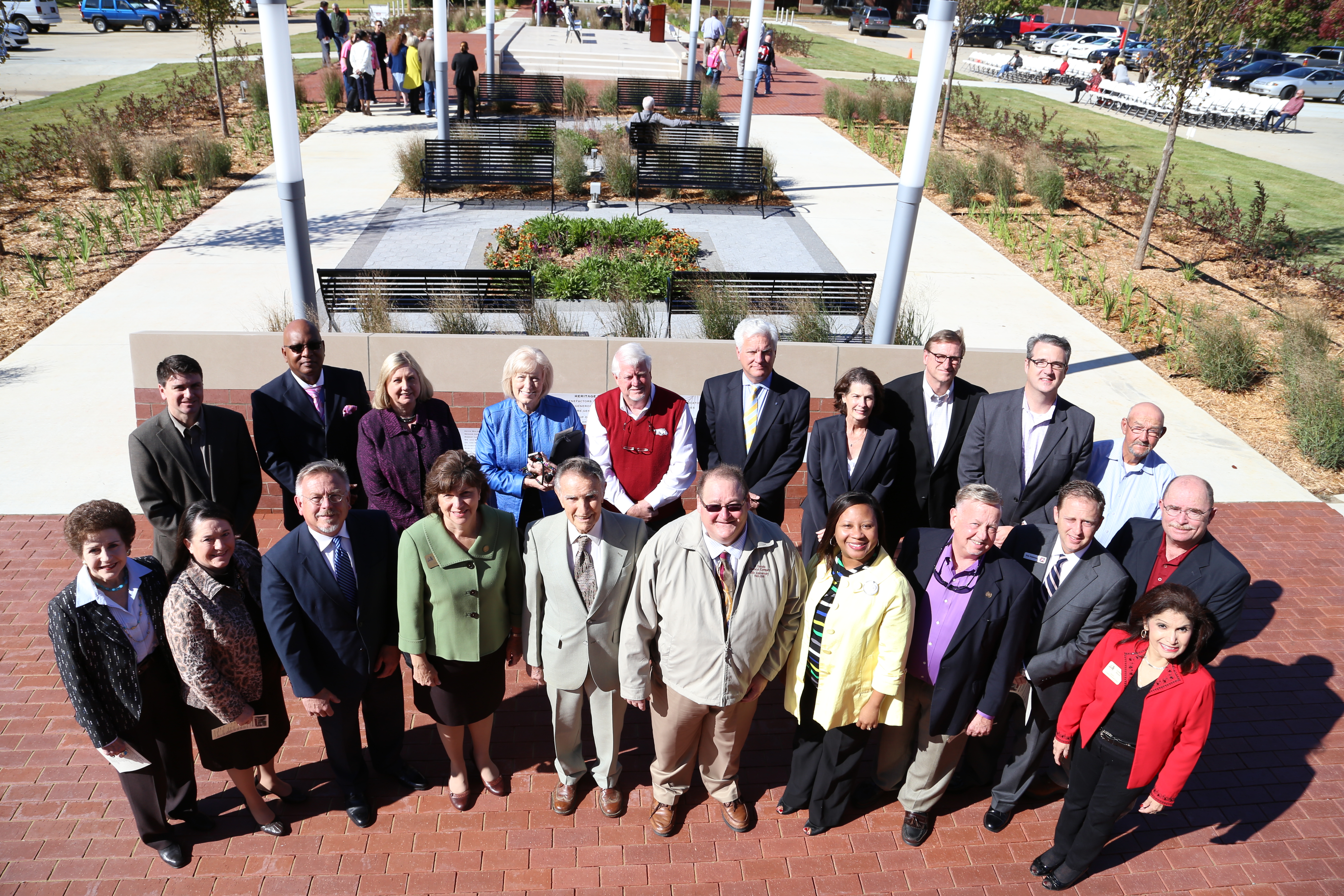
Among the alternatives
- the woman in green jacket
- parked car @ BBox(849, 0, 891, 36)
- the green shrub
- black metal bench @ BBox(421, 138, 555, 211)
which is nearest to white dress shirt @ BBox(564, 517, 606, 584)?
the woman in green jacket

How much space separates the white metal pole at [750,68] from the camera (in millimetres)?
14883

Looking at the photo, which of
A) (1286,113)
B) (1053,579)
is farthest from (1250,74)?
(1053,579)

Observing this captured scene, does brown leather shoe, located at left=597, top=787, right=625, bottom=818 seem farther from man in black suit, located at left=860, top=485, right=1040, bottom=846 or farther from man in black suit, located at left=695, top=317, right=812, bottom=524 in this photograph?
man in black suit, located at left=695, top=317, right=812, bottom=524

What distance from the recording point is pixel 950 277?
11.8 metres

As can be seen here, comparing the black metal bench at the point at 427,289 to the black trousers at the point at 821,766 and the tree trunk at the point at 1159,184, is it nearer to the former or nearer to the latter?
the black trousers at the point at 821,766

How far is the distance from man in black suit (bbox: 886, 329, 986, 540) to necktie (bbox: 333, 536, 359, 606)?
8.95ft

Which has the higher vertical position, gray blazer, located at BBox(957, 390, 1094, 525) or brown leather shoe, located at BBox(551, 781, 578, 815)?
gray blazer, located at BBox(957, 390, 1094, 525)

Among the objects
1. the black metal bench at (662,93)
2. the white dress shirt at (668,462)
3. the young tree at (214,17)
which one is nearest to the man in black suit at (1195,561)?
the white dress shirt at (668,462)

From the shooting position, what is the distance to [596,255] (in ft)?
35.1

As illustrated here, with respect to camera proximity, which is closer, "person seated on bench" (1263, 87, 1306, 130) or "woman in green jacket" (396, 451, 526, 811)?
"woman in green jacket" (396, 451, 526, 811)

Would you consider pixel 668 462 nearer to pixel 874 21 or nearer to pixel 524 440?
pixel 524 440

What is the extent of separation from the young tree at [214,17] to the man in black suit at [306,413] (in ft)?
50.6

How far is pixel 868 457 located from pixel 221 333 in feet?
14.1

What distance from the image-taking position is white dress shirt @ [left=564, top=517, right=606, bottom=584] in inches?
144
